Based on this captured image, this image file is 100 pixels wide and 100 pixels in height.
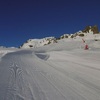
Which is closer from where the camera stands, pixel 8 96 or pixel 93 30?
pixel 8 96

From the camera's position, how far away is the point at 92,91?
5.74 meters

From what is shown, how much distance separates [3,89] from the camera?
591 centimetres

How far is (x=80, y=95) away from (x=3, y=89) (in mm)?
2016

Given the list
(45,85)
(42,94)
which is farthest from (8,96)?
(45,85)

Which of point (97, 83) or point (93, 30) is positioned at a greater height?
point (93, 30)

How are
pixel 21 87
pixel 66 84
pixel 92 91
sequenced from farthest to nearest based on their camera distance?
pixel 66 84, pixel 21 87, pixel 92 91

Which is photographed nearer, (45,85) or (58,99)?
(58,99)

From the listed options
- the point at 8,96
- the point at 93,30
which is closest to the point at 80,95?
the point at 8,96

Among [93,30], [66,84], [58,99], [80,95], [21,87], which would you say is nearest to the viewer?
[58,99]

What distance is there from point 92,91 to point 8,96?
2.10 meters

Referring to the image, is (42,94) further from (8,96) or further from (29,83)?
(29,83)

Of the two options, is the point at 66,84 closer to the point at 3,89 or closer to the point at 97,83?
the point at 97,83

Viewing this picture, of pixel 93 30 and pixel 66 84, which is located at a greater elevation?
pixel 93 30

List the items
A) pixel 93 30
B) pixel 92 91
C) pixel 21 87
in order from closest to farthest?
1. pixel 92 91
2. pixel 21 87
3. pixel 93 30
